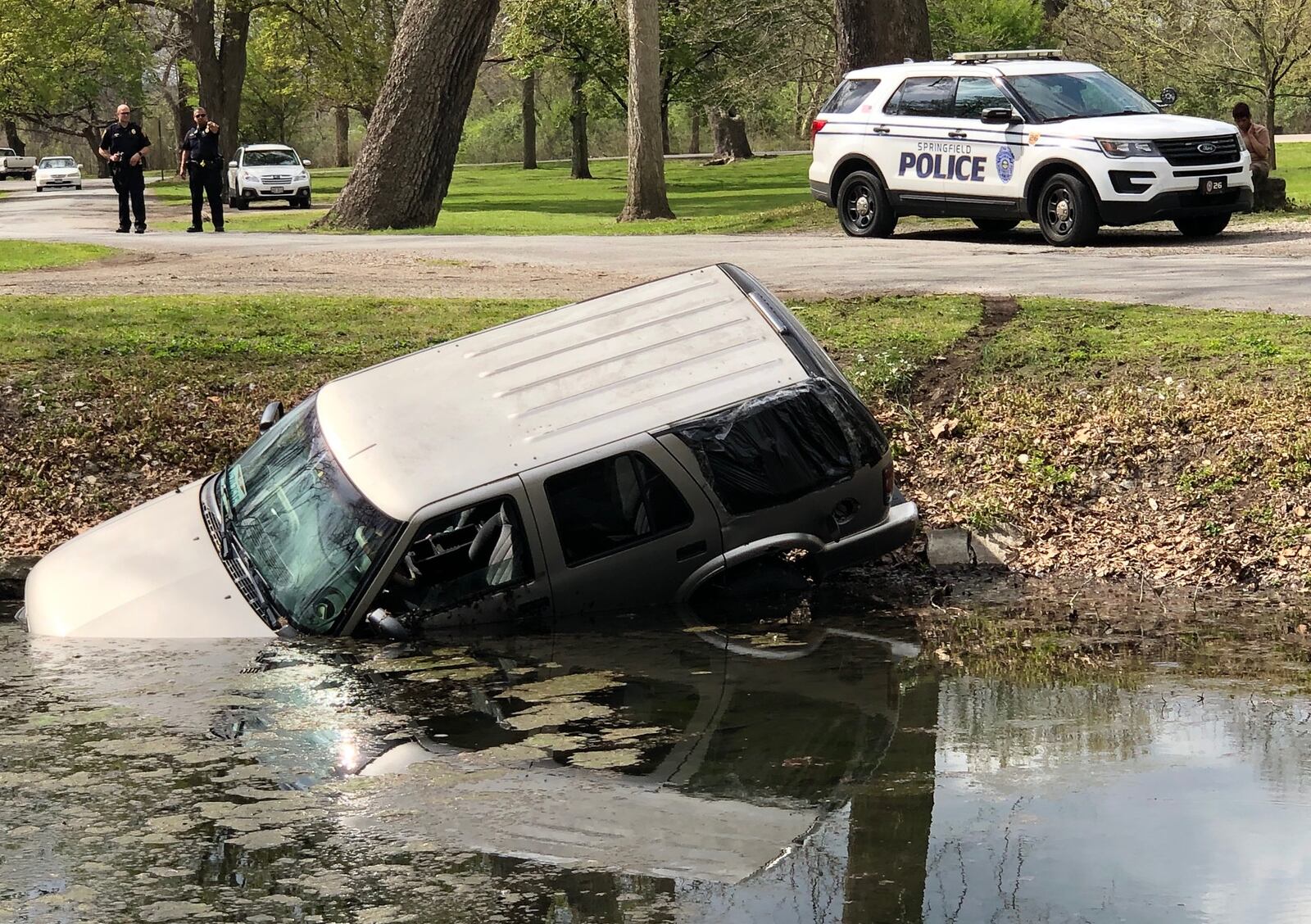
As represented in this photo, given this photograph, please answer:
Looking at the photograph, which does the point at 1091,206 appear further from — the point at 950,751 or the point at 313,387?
the point at 950,751

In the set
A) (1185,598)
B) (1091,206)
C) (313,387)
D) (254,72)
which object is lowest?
(1185,598)

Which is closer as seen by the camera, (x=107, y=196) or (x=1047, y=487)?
(x=1047, y=487)

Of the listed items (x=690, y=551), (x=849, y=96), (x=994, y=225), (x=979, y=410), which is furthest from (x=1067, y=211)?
(x=690, y=551)

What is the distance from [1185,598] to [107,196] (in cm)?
4287

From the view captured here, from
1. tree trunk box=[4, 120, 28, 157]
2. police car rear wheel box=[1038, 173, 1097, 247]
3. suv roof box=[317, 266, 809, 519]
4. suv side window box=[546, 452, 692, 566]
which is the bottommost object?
suv side window box=[546, 452, 692, 566]

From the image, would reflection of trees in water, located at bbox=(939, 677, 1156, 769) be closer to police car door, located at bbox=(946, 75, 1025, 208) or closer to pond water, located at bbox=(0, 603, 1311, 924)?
pond water, located at bbox=(0, 603, 1311, 924)

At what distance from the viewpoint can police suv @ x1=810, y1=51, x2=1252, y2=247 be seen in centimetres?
1708

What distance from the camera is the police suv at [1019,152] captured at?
56.0ft

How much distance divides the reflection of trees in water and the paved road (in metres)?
6.67

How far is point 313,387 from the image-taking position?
11734 millimetres

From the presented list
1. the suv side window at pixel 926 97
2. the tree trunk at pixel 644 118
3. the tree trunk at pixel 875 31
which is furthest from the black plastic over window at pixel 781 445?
the tree trunk at pixel 644 118

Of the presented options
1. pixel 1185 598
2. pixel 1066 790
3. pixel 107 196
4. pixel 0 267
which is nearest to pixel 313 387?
pixel 1185 598

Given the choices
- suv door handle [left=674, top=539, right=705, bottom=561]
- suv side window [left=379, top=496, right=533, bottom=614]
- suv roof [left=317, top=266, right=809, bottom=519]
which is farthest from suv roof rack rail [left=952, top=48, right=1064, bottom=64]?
suv side window [left=379, top=496, right=533, bottom=614]

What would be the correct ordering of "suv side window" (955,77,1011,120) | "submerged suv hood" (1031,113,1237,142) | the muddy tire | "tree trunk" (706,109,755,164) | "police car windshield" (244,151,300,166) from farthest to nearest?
1. "tree trunk" (706,109,755,164)
2. "police car windshield" (244,151,300,166)
3. the muddy tire
4. "suv side window" (955,77,1011,120)
5. "submerged suv hood" (1031,113,1237,142)
